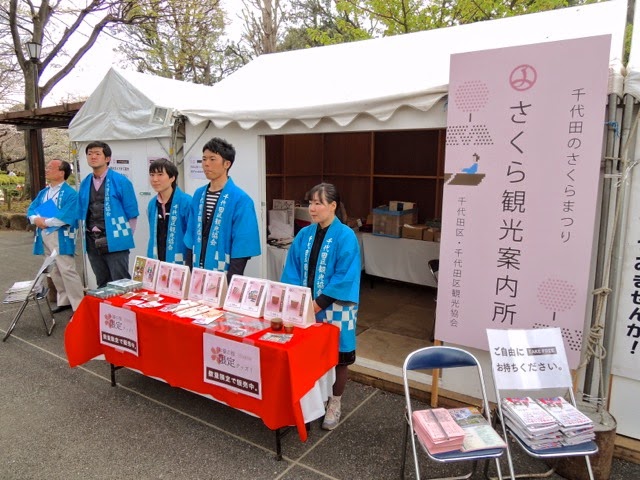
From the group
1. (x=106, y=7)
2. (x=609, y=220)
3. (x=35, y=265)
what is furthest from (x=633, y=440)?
(x=106, y=7)

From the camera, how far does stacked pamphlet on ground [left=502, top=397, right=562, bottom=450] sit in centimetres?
206

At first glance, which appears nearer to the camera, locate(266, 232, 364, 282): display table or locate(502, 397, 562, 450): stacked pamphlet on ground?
locate(502, 397, 562, 450): stacked pamphlet on ground

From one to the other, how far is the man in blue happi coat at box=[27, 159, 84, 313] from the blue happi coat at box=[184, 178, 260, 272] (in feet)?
6.66

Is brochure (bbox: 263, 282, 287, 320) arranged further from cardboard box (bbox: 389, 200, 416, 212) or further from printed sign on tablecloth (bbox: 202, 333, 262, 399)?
cardboard box (bbox: 389, 200, 416, 212)

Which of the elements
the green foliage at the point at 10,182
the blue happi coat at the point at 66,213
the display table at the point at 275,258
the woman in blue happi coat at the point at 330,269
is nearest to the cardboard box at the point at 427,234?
the display table at the point at 275,258

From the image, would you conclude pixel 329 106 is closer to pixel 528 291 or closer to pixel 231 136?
pixel 231 136

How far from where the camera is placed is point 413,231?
574 cm

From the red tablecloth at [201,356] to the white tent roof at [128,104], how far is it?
2.48 meters

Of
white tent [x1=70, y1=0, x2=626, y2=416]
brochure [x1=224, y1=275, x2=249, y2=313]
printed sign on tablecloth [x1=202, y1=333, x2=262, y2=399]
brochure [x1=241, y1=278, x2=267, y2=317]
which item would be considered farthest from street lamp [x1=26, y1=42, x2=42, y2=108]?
printed sign on tablecloth [x1=202, y1=333, x2=262, y2=399]

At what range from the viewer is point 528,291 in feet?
9.27

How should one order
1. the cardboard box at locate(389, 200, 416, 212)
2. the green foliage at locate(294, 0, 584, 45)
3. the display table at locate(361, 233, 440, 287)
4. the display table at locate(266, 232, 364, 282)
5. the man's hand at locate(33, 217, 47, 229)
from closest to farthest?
the man's hand at locate(33, 217, 47, 229) → the display table at locate(266, 232, 364, 282) → the display table at locate(361, 233, 440, 287) → the cardboard box at locate(389, 200, 416, 212) → the green foliage at locate(294, 0, 584, 45)

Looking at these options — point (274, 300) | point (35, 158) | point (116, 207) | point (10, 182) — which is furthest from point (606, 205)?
point (10, 182)

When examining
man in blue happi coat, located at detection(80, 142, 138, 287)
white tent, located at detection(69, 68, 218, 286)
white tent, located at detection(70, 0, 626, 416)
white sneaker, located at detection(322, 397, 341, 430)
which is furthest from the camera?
white tent, located at detection(69, 68, 218, 286)

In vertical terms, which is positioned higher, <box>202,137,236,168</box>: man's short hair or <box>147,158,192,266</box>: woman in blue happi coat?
<box>202,137,236,168</box>: man's short hair
